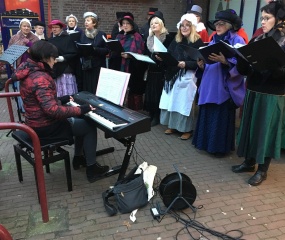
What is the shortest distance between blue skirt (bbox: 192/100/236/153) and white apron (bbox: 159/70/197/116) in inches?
15.9

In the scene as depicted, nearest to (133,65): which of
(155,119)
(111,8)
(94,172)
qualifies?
(155,119)

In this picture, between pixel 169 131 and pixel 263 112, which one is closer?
pixel 263 112

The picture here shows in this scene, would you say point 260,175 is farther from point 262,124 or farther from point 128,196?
point 128,196

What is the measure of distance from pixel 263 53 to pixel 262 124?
29.8 inches

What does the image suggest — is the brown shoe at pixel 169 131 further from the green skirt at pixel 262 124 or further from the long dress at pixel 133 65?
the green skirt at pixel 262 124

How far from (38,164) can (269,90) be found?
2.33m

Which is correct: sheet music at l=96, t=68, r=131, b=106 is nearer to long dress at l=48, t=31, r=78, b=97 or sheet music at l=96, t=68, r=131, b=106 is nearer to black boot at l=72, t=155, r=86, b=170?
black boot at l=72, t=155, r=86, b=170

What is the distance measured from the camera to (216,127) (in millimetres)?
3586

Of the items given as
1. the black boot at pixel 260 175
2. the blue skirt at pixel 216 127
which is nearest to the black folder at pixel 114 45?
the blue skirt at pixel 216 127

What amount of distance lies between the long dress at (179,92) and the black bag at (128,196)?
170 centimetres

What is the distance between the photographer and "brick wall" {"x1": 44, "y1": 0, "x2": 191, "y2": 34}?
831 centimetres

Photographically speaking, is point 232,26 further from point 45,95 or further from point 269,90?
point 45,95

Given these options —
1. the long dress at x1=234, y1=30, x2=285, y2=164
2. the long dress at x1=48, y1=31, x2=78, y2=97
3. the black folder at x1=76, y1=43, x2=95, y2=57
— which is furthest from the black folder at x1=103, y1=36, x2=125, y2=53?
the long dress at x1=234, y1=30, x2=285, y2=164

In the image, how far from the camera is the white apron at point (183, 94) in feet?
13.2
